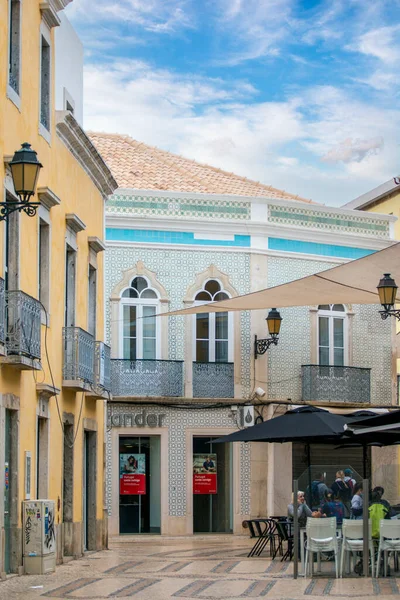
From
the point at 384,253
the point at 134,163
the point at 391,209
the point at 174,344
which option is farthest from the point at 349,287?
the point at 391,209

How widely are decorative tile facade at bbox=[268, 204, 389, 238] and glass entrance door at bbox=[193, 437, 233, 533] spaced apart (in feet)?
17.0

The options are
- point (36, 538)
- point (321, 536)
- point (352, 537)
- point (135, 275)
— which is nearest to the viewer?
point (321, 536)

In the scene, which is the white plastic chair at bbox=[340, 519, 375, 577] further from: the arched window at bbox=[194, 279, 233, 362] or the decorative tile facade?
the decorative tile facade

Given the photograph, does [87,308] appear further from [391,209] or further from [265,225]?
[391,209]

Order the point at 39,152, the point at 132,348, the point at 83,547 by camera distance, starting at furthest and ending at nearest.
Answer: the point at 132,348, the point at 83,547, the point at 39,152

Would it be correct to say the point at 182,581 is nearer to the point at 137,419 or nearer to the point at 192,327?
the point at 137,419

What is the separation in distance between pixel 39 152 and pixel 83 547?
6.62 meters

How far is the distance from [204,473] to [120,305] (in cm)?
396

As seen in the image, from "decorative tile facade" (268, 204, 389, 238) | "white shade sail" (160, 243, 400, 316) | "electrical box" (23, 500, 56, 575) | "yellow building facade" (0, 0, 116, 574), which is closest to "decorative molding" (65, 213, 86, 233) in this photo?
"yellow building facade" (0, 0, 116, 574)

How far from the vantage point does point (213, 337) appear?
26.5m

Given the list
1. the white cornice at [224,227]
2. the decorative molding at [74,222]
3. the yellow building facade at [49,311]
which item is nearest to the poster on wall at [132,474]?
the yellow building facade at [49,311]

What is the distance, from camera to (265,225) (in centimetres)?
2683

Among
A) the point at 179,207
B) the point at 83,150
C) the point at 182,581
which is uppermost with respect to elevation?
the point at 179,207

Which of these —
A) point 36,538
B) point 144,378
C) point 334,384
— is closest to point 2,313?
point 36,538
